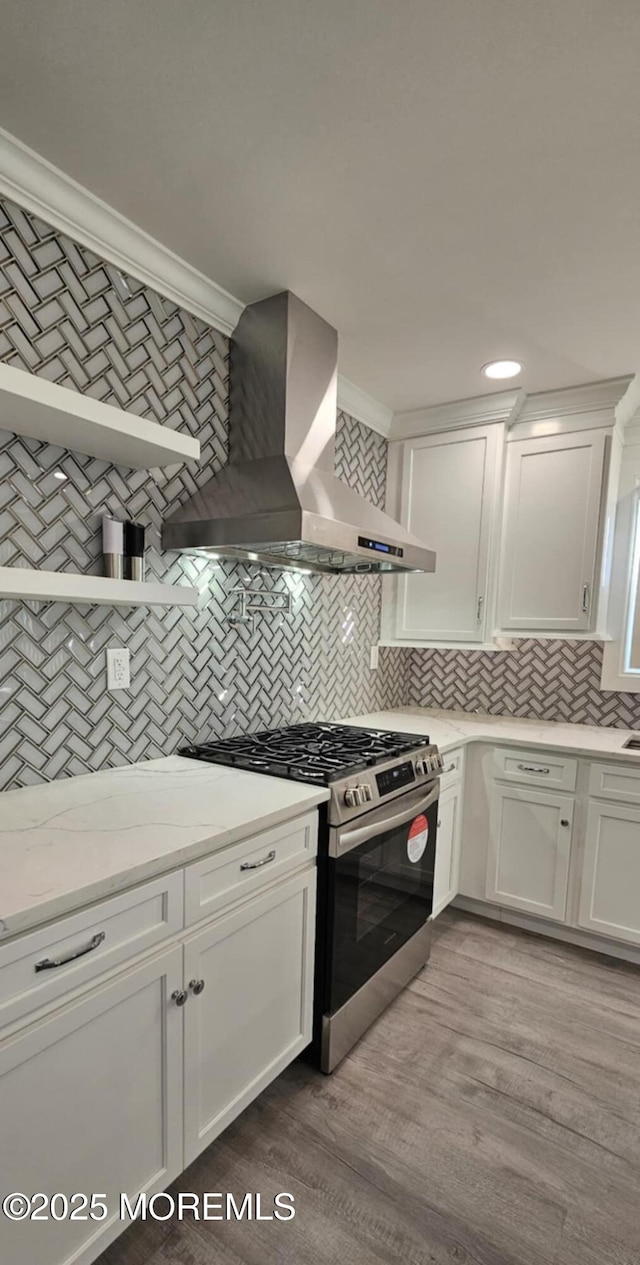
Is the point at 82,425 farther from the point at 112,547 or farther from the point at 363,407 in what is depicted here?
the point at 363,407

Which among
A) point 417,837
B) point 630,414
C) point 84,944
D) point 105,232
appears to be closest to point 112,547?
point 105,232

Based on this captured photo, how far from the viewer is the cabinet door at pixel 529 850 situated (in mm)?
2510

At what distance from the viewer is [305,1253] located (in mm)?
1259

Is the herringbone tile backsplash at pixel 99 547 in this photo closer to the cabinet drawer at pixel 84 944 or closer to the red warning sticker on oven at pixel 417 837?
the cabinet drawer at pixel 84 944

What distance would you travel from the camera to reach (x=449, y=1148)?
5.03 feet

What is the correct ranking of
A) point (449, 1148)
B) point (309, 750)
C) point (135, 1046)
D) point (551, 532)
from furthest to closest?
1. point (551, 532)
2. point (309, 750)
3. point (449, 1148)
4. point (135, 1046)

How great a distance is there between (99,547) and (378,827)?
4.07 feet


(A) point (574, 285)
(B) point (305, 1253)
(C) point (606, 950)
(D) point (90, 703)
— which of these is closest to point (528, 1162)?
(B) point (305, 1253)

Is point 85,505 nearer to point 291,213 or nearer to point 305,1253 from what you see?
point 291,213

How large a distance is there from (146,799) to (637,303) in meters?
2.23

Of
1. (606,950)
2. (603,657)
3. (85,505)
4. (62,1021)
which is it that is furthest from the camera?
(603,657)

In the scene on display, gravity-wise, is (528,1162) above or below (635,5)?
below

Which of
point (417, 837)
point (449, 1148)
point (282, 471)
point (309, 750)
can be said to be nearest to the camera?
point (449, 1148)

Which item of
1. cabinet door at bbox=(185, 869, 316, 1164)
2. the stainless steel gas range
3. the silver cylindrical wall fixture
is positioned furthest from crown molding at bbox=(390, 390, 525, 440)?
cabinet door at bbox=(185, 869, 316, 1164)
